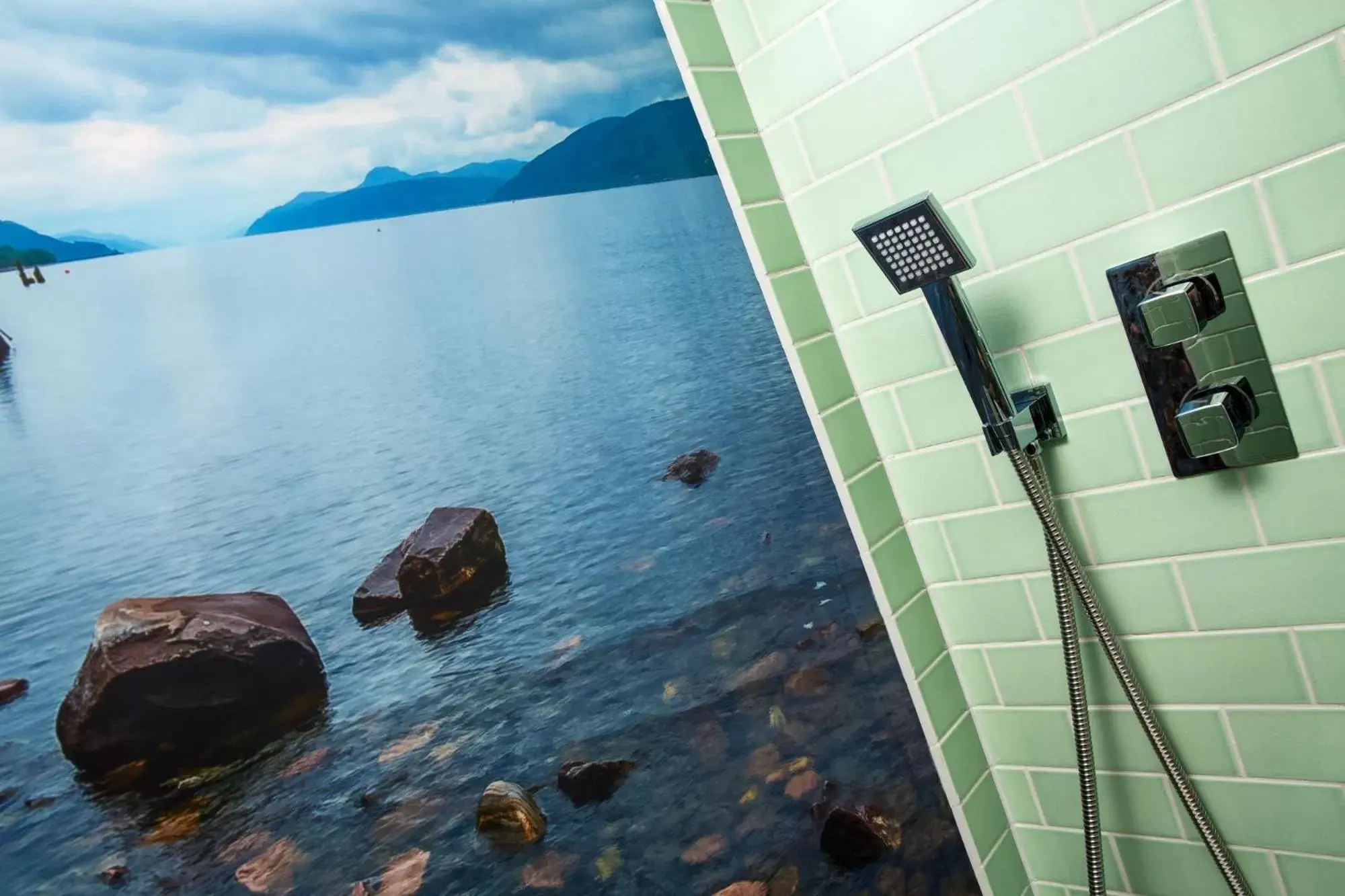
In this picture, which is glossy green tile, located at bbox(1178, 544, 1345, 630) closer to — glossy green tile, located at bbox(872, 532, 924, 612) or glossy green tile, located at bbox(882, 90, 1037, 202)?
glossy green tile, located at bbox(872, 532, 924, 612)

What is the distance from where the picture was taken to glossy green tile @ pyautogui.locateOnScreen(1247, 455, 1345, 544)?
1.08 meters

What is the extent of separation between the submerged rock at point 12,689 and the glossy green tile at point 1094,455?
1191 millimetres

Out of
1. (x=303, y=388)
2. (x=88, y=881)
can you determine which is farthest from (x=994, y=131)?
(x=88, y=881)

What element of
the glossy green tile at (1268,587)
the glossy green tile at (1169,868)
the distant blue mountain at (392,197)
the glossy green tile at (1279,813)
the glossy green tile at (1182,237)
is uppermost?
the distant blue mountain at (392,197)

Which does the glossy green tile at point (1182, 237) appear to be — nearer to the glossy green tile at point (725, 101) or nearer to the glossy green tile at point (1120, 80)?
the glossy green tile at point (1120, 80)

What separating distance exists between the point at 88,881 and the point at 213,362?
0.58 m

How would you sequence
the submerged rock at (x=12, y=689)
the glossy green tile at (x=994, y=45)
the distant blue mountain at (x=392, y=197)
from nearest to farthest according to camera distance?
the submerged rock at (x=12, y=689), the glossy green tile at (x=994, y=45), the distant blue mountain at (x=392, y=197)

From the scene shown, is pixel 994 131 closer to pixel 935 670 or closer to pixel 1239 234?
pixel 1239 234

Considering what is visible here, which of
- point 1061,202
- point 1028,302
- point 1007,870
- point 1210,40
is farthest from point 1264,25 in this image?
point 1007,870

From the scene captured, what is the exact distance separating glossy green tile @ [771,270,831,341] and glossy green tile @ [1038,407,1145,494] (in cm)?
37

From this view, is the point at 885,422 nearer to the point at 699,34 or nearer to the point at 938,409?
the point at 938,409

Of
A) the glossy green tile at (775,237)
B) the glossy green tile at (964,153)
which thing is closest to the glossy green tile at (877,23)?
the glossy green tile at (964,153)

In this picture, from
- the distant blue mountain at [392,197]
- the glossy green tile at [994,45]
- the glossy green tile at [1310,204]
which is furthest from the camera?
the distant blue mountain at [392,197]

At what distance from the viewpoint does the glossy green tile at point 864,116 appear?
121 centimetres
